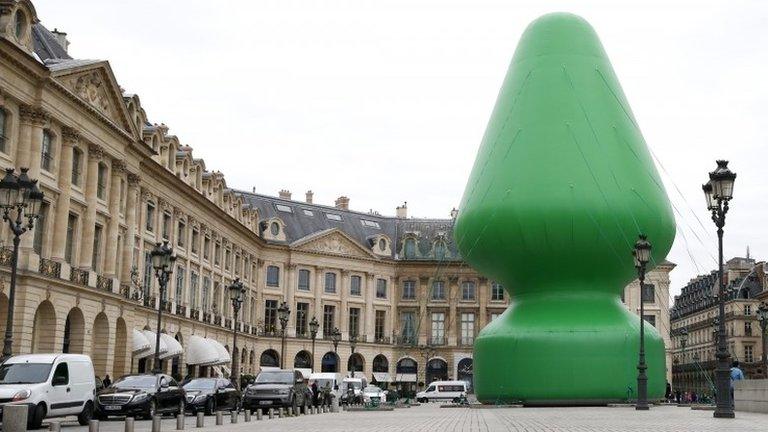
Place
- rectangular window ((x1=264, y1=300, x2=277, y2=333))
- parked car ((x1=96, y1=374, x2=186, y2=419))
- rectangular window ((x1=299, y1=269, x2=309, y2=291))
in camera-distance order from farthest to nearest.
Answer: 1. rectangular window ((x1=299, y1=269, x2=309, y2=291))
2. rectangular window ((x1=264, y1=300, x2=277, y2=333))
3. parked car ((x1=96, y1=374, x2=186, y2=419))

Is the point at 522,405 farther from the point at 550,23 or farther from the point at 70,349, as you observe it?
the point at 70,349

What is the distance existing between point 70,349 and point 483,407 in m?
16.5

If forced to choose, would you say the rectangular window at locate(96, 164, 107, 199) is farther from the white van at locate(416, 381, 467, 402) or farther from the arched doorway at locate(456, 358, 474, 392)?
the arched doorway at locate(456, 358, 474, 392)

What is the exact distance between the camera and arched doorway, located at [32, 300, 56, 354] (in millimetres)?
36031

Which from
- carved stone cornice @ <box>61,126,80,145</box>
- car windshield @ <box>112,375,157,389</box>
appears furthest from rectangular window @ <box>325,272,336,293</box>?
car windshield @ <box>112,375,157,389</box>

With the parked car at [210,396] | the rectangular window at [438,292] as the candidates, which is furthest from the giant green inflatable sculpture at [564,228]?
the rectangular window at [438,292]

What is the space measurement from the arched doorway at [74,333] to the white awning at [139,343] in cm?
611

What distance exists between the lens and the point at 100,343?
40875mm

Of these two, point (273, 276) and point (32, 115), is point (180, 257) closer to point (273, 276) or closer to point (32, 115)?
point (32, 115)

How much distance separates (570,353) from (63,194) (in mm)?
19920

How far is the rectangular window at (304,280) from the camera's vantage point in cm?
7894

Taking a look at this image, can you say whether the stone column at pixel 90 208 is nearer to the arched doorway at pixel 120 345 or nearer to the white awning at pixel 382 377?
the arched doorway at pixel 120 345

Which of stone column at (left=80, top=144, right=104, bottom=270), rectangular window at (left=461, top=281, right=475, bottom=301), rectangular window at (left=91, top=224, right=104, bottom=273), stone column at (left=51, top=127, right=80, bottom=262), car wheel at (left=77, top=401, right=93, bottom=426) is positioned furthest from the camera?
rectangular window at (left=461, top=281, right=475, bottom=301)

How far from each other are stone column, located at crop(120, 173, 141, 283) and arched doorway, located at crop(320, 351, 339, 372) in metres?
34.8
